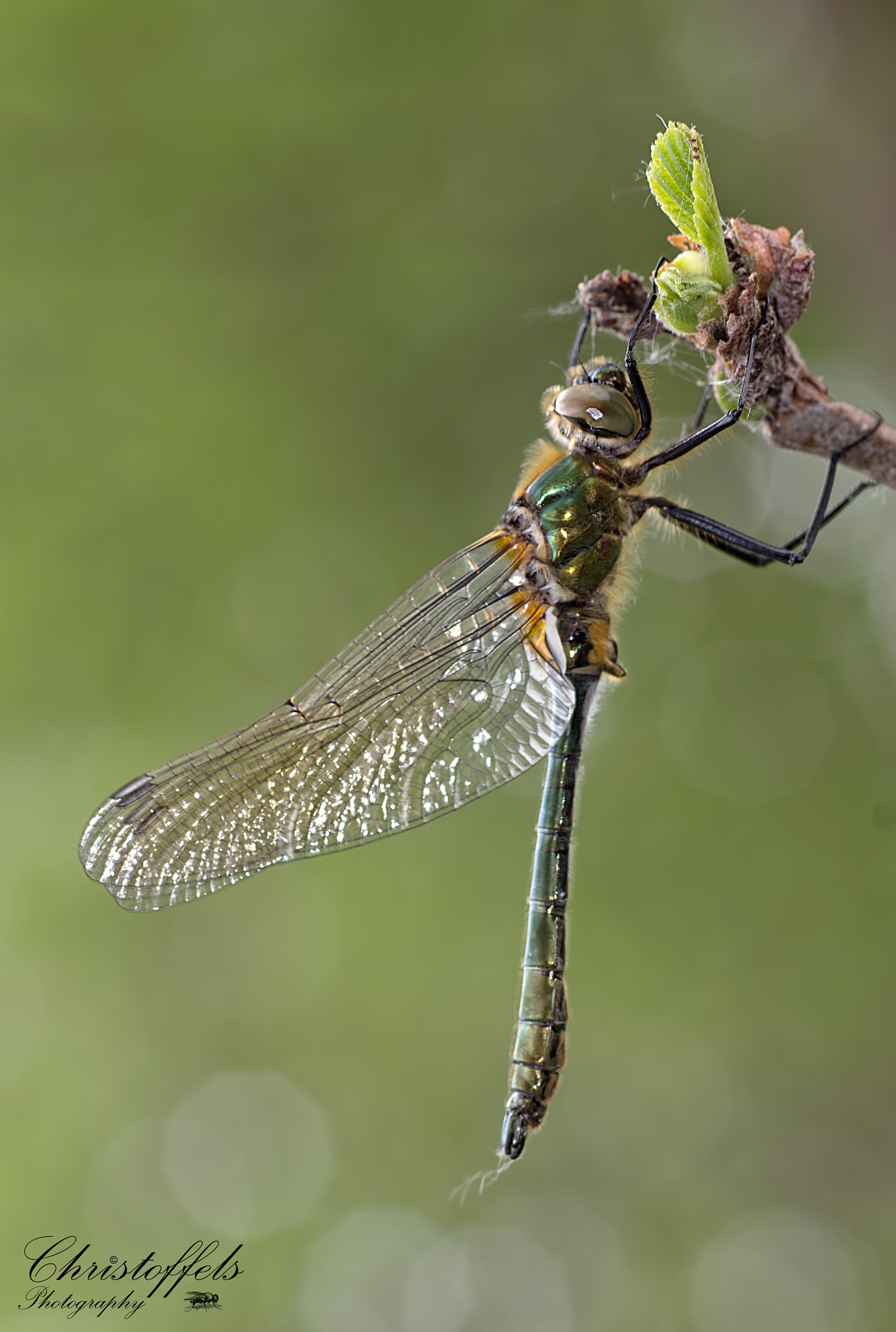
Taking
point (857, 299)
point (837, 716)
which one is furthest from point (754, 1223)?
point (857, 299)

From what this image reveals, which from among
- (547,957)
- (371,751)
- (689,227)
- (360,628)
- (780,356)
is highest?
(360,628)

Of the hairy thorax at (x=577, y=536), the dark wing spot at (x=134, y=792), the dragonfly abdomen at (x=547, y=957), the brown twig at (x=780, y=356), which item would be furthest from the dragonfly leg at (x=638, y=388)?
the dark wing spot at (x=134, y=792)

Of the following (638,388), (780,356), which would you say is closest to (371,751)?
(638,388)

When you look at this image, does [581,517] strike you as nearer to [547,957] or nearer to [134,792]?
[547,957]

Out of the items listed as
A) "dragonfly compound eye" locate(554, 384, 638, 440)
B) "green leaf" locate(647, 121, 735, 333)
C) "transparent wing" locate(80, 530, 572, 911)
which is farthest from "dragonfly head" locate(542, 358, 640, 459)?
"green leaf" locate(647, 121, 735, 333)

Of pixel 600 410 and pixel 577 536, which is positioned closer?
pixel 600 410

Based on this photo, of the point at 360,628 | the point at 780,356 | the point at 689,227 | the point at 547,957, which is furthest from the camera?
the point at 360,628

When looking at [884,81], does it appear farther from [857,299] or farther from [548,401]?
[548,401]

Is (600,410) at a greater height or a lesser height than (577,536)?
greater
